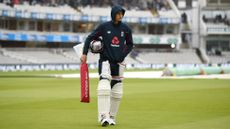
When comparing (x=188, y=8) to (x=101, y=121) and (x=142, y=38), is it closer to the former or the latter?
(x=142, y=38)

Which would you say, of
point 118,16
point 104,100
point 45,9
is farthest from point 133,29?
point 104,100

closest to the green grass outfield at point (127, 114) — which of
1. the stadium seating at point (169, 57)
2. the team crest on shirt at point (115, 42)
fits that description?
the team crest on shirt at point (115, 42)

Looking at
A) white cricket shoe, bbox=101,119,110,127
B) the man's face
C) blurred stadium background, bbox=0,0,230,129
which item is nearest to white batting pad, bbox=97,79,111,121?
white cricket shoe, bbox=101,119,110,127

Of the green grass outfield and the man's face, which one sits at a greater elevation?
the man's face

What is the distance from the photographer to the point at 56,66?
2955 inches

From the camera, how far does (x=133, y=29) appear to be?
104m

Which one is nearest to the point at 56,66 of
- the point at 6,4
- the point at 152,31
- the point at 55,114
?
the point at 6,4

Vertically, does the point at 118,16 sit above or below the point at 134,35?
above

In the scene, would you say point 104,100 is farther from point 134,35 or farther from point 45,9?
point 134,35

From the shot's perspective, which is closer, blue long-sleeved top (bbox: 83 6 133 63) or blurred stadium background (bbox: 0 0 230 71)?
blue long-sleeved top (bbox: 83 6 133 63)

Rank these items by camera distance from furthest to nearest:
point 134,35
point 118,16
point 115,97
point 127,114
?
point 134,35, point 127,114, point 115,97, point 118,16

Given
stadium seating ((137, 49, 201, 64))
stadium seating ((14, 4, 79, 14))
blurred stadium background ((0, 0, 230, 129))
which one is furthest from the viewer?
stadium seating ((137, 49, 201, 64))

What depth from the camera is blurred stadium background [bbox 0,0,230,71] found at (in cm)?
8556

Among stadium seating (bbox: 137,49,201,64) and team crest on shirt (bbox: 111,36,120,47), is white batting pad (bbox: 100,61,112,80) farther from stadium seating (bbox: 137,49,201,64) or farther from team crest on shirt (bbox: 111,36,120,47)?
stadium seating (bbox: 137,49,201,64)
